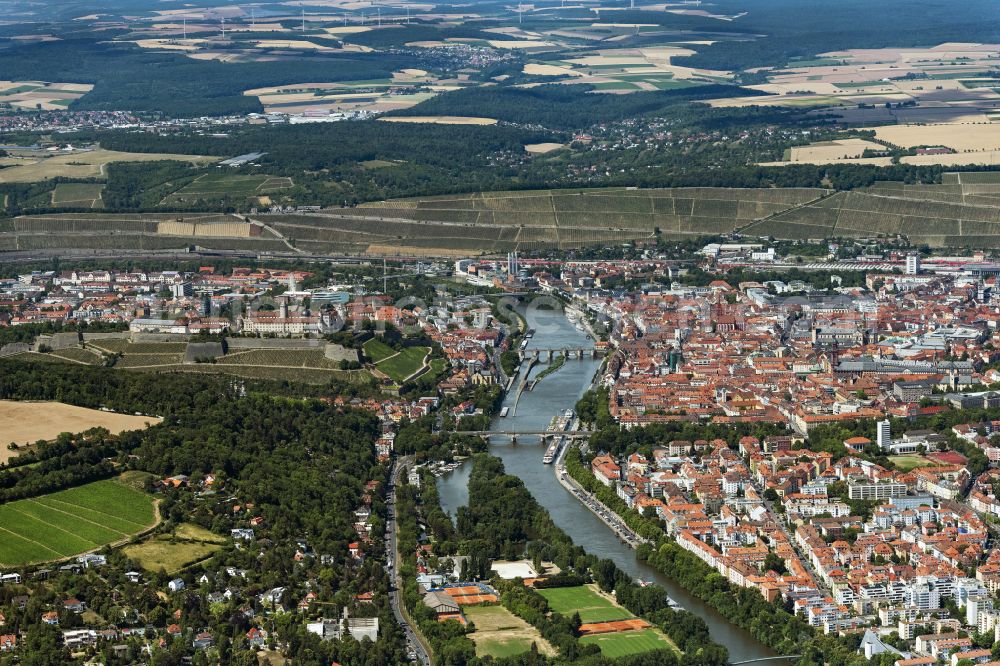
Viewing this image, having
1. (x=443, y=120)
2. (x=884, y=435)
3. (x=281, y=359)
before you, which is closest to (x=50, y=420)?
(x=281, y=359)

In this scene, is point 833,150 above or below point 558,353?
below

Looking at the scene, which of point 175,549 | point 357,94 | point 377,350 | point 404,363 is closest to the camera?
point 175,549

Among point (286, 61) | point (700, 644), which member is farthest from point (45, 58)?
point (700, 644)

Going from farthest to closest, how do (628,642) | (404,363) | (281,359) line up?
(404,363), (281,359), (628,642)

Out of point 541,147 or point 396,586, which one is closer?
point 396,586

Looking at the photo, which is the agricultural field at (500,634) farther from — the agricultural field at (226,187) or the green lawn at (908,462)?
the agricultural field at (226,187)

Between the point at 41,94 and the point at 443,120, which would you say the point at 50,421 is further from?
the point at 41,94

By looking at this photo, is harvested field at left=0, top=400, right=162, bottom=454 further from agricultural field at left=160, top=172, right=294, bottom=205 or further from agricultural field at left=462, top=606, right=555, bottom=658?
agricultural field at left=160, top=172, right=294, bottom=205
